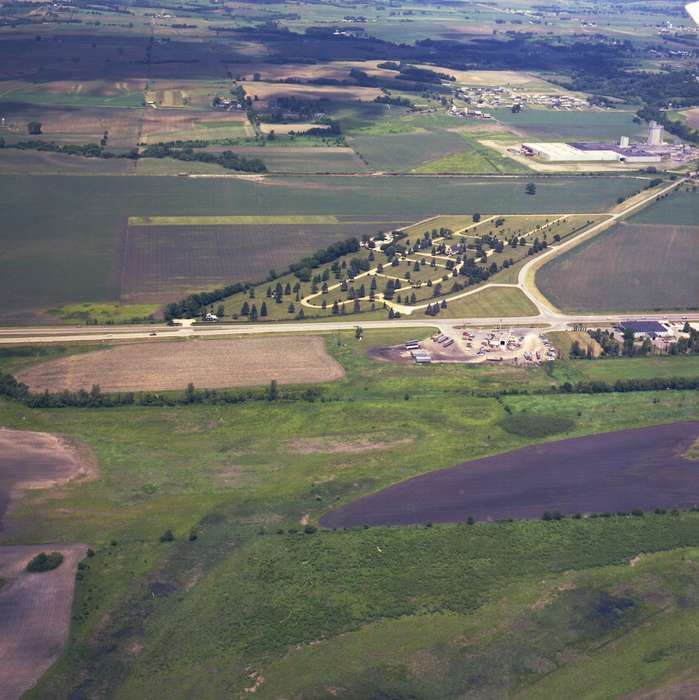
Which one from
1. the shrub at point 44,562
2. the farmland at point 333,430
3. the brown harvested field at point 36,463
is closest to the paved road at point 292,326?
the farmland at point 333,430

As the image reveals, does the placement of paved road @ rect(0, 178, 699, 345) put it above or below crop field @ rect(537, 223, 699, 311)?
below

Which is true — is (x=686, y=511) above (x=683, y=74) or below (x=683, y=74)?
below

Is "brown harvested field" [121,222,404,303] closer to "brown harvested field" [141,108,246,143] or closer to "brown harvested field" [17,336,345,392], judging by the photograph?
"brown harvested field" [17,336,345,392]

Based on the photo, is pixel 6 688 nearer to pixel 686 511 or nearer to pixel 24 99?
pixel 686 511

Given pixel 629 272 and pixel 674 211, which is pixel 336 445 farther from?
pixel 674 211

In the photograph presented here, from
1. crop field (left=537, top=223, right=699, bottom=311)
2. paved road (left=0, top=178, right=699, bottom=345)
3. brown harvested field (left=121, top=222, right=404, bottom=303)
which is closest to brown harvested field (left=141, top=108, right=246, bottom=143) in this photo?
brown harvested field (left=121, top=222, right=404, bottom=303)

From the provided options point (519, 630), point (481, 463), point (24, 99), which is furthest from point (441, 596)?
point (24, 99)
